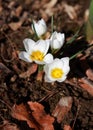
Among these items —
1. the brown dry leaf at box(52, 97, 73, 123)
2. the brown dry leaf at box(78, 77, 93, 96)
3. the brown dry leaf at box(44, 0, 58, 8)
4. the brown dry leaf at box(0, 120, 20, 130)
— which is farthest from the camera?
the brown dry leaf at box(44, 0, 58, 8)

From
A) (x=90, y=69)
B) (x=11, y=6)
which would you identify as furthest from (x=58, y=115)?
(x=11, y=6)

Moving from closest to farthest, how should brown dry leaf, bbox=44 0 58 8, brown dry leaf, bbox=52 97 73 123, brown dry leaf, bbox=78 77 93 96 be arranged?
1. brown dry leaf, bbox=52 97 73 123
2. brown dry leaf, bbox=78 77 93 96
3. brown dry leaf, bbox=44 0 58 8

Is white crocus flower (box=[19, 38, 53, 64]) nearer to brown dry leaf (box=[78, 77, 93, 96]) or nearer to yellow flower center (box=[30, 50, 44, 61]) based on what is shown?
yellow flower center (box=[30, 50, 44, 61])

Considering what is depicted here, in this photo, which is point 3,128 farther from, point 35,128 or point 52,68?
point 52,68

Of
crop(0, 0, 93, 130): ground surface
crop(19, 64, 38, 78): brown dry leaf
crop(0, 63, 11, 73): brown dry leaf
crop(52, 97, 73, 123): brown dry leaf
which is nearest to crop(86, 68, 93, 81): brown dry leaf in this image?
crop(0, 0, 93, 130): ground surface

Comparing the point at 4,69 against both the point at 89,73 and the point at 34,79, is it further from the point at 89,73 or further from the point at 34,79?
the point at 89,73

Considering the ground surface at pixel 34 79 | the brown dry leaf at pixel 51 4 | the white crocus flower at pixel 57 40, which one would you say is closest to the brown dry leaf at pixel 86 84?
the ground surface at pixel 34 79
